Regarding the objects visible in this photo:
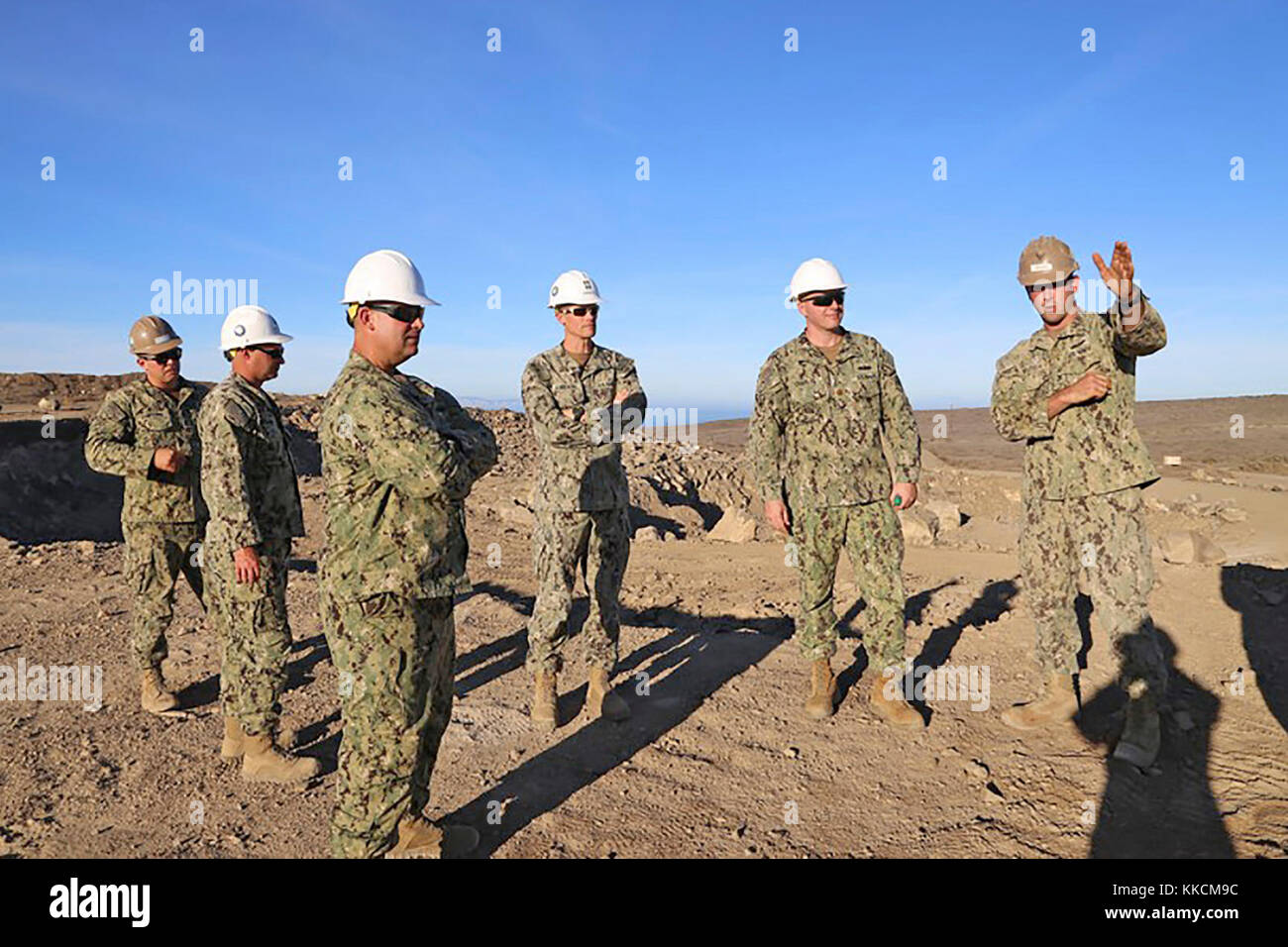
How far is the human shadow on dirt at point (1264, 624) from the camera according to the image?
189 inches

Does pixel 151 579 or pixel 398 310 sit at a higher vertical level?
pixel 398 310

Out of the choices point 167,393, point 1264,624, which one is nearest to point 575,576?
point 167,393

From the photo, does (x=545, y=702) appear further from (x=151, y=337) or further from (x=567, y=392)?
(x=151, y=337)


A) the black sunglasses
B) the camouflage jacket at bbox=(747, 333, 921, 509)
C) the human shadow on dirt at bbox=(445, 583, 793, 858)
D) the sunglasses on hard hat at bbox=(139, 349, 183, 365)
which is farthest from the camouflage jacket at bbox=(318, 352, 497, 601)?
the sunglasses on hard hat at bbox=(139, 349, 183, 365)

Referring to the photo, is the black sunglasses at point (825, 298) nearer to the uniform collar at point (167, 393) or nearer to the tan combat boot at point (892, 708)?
the tan combat boot at point (892, 708)

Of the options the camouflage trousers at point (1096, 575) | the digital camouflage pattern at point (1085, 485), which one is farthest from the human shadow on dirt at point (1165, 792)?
the digital camouflage pattern at point (1085, 485)

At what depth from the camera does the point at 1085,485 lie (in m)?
3.90

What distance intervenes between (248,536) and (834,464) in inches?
114

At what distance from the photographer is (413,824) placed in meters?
2.97

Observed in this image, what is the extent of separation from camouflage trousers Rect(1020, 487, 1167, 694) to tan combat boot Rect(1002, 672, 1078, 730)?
80 millimetres

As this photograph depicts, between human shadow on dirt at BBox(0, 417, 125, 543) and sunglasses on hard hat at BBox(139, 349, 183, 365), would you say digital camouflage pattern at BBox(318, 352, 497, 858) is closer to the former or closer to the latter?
sunglasses on hard hat at BBox(139, 349, 183, 365)

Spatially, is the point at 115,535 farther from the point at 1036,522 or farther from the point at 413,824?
the point at 1036,522

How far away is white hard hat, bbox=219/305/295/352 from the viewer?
384 cm

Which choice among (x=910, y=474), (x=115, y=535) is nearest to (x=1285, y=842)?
(x=910, y=474)
